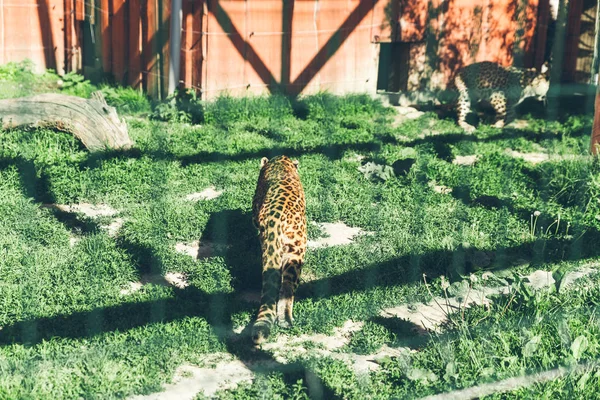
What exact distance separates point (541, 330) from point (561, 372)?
55 centimetres

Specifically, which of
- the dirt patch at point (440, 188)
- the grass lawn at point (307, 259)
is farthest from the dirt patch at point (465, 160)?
the dirt patch at point (440, 188)

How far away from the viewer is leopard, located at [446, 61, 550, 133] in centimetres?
1126

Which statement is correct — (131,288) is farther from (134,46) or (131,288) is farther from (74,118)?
(134,46)

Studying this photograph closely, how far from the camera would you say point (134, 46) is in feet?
37.8

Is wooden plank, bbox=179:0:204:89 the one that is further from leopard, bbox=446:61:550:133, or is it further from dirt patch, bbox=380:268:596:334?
dirt patch, bbox=380:268:596:334

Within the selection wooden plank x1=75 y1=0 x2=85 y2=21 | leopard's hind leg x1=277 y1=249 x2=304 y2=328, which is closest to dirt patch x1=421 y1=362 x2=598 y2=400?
leopard's hind leg x1=277 y1=249 x2=304 y2=328

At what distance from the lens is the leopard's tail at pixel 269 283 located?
16.6 feet

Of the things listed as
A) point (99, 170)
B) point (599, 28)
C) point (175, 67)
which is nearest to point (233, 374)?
point (99, 170)

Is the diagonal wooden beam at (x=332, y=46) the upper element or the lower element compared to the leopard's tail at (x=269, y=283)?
upper

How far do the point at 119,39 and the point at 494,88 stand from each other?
5.24 m

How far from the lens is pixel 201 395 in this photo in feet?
14.7

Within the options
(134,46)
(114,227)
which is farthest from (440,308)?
(134,46)

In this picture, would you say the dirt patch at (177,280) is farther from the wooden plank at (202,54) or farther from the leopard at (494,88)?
the leopard at (494,88)

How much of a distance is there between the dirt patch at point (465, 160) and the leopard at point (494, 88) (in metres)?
1.86
